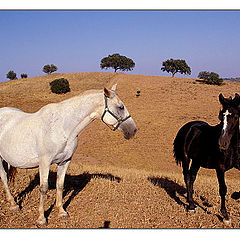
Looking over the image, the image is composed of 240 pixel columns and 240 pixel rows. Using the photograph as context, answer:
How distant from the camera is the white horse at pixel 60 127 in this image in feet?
14.8

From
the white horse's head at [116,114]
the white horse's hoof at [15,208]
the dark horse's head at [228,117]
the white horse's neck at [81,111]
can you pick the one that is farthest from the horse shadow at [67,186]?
the dark horse's head at [228,117]

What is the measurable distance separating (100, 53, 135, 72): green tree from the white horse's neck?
69.5 m

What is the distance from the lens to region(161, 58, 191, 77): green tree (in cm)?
6888

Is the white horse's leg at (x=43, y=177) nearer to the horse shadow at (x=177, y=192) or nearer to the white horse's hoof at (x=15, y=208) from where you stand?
the white horse's hoof at (x=15, y=208)

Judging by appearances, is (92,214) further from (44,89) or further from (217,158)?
(44,89)

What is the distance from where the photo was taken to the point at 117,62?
7225cm

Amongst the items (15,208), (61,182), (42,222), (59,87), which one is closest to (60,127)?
(61,182)

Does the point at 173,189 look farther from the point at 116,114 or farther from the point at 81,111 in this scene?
the point at 81,111

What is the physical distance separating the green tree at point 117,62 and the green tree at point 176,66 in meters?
10.8

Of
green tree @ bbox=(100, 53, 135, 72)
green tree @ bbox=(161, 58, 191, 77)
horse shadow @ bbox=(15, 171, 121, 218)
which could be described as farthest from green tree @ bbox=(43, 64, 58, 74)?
horse shadow @ bbox=(15, 171, 121, 218)

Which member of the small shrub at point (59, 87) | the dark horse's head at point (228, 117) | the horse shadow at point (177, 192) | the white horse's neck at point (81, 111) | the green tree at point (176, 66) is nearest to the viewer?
the dark horse's head at point (228, 117)

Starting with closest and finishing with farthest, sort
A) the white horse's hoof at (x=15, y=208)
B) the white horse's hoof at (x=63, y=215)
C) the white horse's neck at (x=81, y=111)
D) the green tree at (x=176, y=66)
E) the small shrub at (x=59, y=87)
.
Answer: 1. the white horse's neck at (x=81, y=111)
2. the white horse's hoof at (x=63, y=215)
3. the white horse's hoof at (x=15, y=208)
4. the small shrub at (x=59, y=87)
5. the green tree at (x=176, y=66)

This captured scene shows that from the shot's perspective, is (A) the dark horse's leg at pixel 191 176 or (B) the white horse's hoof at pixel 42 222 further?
(A) the dark horse's leg at pixel 191 176
